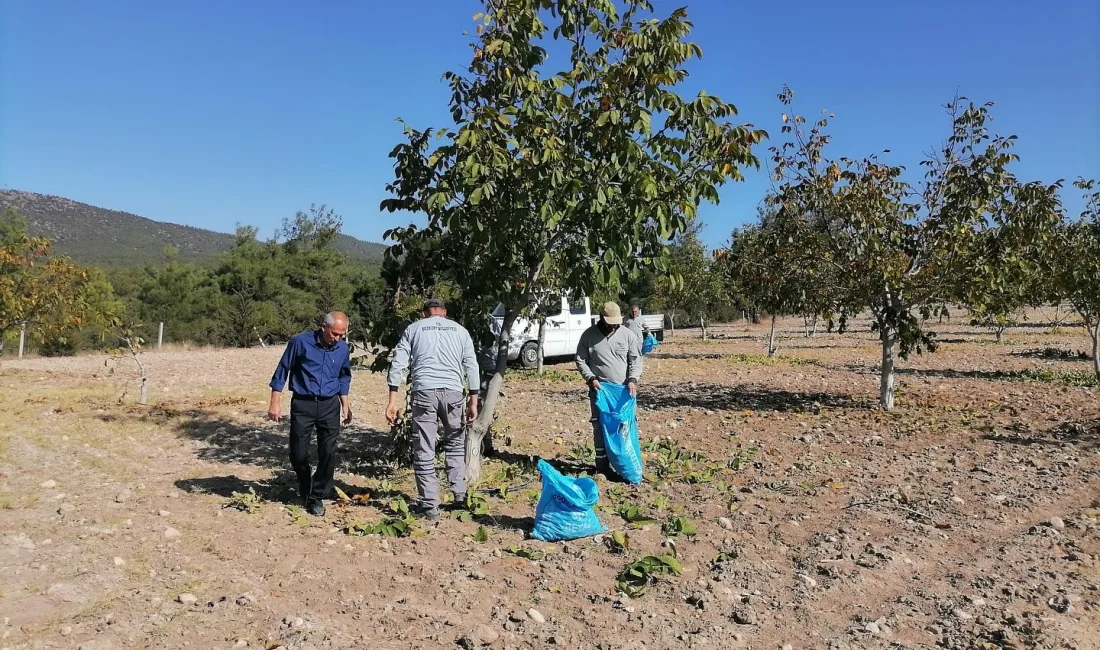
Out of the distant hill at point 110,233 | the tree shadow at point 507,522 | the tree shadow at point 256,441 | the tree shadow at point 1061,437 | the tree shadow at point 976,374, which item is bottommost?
the tree shadow at point 256,441

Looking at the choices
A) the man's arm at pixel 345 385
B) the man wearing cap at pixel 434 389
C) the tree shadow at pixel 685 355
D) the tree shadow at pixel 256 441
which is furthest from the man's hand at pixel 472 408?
the tree shadow at pixel 685 355

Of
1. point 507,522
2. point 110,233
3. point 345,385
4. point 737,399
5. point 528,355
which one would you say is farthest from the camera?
point 110,233

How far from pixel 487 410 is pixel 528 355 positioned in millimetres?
11148

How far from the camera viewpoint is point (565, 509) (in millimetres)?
4945

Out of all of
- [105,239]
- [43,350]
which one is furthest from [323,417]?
[105,239]

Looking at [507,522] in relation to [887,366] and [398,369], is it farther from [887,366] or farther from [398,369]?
[887,366]

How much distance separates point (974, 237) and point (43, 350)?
31565 millimetres

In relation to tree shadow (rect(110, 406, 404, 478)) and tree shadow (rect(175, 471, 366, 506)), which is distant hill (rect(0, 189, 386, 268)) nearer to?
tree shadow (rect(110, 406, 404, 478))


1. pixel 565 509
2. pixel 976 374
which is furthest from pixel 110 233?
pixel 565 509

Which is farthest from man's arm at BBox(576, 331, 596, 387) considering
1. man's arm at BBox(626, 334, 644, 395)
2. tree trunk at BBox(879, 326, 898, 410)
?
tree trunk at BBox(879, 326, 898, 410)

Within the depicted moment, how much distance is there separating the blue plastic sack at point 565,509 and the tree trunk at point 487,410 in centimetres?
135

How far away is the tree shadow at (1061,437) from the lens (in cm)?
807

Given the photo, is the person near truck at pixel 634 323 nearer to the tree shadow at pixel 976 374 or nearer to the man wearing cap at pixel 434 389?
the man wearing cap at pixel 434 389

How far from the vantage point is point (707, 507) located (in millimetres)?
5797
